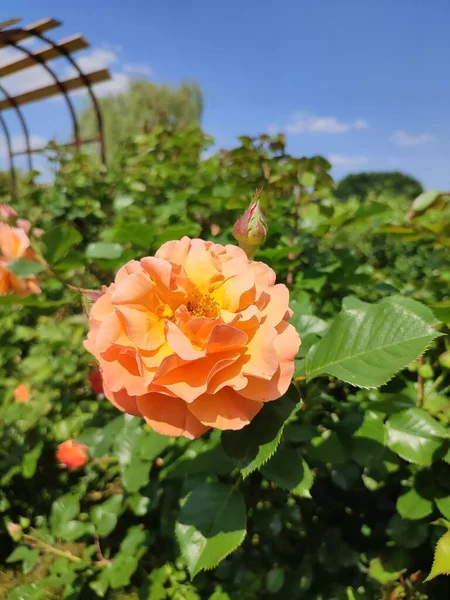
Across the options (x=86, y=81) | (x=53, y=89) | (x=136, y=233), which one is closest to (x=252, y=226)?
(x=136, y=233)

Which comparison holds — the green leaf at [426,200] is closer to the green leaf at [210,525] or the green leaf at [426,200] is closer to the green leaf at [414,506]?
the green leaf at [414,506]

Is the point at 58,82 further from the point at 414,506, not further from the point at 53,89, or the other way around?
the point at 414,506

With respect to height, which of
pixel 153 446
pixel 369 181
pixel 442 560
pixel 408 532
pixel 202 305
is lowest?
pixel 369 181

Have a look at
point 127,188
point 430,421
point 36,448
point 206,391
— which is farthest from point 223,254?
point 127,188

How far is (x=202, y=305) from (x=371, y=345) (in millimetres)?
183

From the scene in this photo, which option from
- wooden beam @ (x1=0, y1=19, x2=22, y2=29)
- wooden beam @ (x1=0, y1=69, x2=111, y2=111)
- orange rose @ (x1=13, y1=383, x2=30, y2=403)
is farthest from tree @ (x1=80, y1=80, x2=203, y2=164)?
orange rose @ (x1=13, y1=383, x2=30, y2=403)

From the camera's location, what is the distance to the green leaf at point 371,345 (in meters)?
0.47

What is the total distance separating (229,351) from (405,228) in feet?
1.88

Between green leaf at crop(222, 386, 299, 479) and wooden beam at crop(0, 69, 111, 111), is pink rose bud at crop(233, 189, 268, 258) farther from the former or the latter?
wooden beam at crop(0, 69, 111, 111)

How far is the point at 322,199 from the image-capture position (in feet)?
3.48

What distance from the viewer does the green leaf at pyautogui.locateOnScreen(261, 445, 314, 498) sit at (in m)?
0.52

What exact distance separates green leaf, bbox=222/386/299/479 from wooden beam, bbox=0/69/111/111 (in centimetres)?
377

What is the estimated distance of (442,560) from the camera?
1.64ft

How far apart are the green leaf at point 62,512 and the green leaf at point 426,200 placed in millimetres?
964
